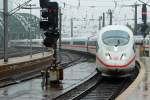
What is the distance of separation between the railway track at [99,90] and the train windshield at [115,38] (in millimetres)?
2405

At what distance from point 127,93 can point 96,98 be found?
216 inches

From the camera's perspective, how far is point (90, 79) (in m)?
29.3

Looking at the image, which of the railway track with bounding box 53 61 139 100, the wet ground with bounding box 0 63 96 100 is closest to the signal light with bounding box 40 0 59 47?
the wet ground with bounding box 0 63 96 100

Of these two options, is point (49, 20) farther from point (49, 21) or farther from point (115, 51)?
point (115, 51)

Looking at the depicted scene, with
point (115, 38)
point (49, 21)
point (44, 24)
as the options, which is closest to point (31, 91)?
point (44, 24)

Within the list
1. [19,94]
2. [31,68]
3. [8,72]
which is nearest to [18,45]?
[31,68]

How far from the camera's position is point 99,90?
24.4m

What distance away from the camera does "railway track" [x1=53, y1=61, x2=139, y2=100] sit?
69.1 ft

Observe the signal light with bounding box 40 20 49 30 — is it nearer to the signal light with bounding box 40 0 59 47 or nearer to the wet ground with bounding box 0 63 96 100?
the signal light with bounding box 40 0 59 47

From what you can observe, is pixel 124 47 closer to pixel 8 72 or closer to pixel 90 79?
pixel 90 79

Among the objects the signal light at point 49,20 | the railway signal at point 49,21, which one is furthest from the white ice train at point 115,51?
the signal light at point 49,20

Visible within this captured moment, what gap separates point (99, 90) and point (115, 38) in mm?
3647

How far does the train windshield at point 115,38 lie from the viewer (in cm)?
2604

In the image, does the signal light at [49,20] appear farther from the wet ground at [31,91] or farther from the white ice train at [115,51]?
the white ice train at [115,51]
